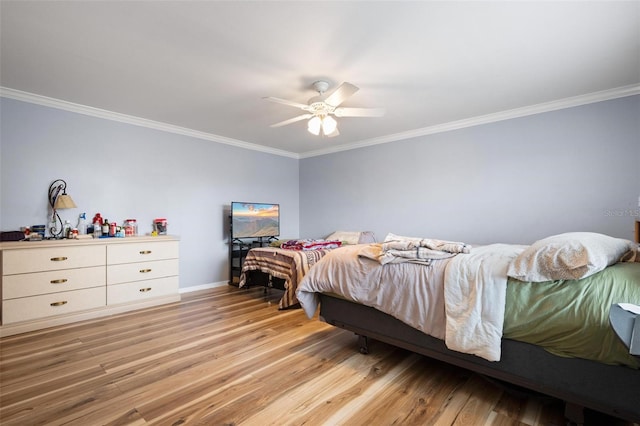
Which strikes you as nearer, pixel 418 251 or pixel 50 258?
pixel 418 251

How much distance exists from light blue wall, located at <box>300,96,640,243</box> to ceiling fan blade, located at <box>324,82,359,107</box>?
223 cm

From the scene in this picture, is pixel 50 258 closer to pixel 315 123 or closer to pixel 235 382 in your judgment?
pixel 235 382

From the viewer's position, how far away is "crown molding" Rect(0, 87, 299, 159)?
10.3 feet

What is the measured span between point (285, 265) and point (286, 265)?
0.05 feet

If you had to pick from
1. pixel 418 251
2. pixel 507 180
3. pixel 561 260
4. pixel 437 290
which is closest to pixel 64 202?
pixel 418 251

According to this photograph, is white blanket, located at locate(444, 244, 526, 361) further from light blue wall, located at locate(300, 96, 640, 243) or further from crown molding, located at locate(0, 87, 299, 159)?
crown molding, located at locate(0, 87, 299, 159)

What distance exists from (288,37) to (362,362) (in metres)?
2.45

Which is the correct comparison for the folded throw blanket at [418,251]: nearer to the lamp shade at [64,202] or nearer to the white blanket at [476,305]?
the white blanket at [476,305]

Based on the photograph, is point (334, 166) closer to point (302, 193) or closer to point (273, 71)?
point (302, 193)

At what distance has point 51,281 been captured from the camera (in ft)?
9.79

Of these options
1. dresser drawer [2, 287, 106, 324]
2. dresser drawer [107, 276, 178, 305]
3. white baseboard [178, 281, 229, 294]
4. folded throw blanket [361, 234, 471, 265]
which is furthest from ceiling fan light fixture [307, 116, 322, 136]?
white baseboard [178, 281, 229, 294]

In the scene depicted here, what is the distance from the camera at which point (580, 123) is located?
326cm

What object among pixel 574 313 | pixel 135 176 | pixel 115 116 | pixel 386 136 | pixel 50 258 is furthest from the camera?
pixel 386 136

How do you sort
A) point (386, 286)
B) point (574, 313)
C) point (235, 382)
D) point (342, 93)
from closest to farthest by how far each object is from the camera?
point (574, 313), point (235, 382), point (386, 286), point (342, 93)
